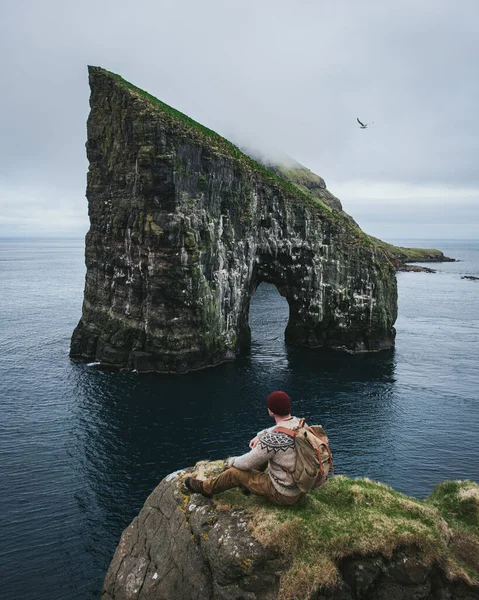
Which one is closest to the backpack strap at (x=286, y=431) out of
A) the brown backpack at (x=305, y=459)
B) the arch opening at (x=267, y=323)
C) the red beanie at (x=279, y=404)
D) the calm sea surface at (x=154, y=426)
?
the brown backpack at (x=305, y=459)

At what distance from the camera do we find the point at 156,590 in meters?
14.1

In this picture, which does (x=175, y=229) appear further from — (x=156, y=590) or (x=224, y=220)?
(x=156, y=590)

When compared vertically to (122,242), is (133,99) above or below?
above

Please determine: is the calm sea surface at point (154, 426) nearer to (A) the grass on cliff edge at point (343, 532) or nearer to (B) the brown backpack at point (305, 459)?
(A) the grass on cliff edge at point (343, 532)

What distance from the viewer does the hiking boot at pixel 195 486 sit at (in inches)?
571

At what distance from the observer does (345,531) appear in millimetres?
13062

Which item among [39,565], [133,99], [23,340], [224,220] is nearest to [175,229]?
[224,220]

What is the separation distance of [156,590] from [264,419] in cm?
2952

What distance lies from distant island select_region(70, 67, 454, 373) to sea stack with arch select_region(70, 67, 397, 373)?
5.8 inches

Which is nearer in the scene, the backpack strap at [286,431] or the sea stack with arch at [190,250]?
the backpack strap at [286,431]

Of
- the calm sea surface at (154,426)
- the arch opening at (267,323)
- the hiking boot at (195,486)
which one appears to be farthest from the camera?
the arch opening at (267,323)

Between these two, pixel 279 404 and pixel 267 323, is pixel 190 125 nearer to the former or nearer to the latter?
pixel 267 323

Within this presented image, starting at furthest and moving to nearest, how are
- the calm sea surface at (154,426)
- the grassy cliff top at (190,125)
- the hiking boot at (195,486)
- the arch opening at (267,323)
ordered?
the arch opening at (267,323) < the grassy cliff top at (190,125) < the calm sea surface at (154,426) < the hiking boot at (195,486)

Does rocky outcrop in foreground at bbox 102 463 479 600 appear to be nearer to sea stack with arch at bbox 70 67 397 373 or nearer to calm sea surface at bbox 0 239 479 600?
calm sea surface at bbox 0 239 479 600
